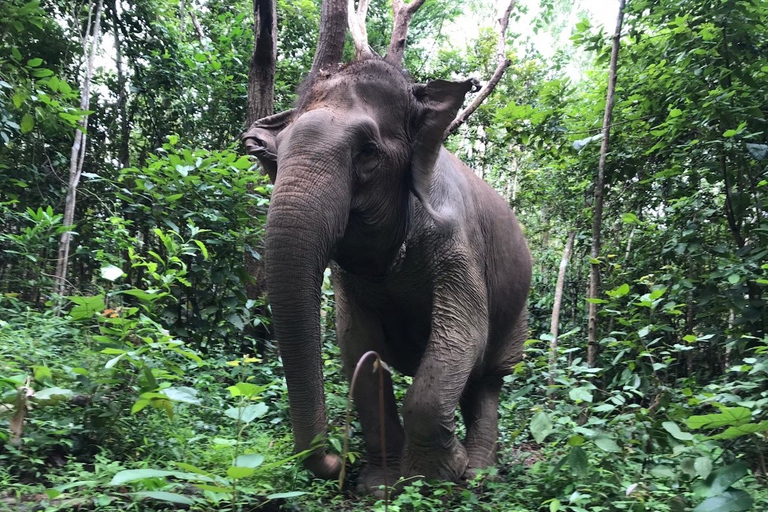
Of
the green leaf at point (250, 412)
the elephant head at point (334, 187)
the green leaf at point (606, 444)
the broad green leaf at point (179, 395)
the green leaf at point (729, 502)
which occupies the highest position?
the elephant head at point (334, 187)

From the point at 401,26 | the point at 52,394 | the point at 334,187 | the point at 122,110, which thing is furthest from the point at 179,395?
the point at 122,110

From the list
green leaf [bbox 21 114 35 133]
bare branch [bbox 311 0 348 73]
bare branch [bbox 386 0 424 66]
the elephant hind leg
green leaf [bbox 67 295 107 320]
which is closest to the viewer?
green leaf [bbox 67 295 107 320]

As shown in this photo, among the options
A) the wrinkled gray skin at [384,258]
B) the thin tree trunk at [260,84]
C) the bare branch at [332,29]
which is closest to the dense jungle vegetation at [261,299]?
the thin tree trunk at [260,84]

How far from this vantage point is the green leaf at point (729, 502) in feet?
6.30

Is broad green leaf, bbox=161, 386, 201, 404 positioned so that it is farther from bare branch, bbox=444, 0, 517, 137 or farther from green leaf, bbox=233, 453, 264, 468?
bare branch, bbox=444, 0, 517, 137

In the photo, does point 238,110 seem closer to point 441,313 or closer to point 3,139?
point 3,139

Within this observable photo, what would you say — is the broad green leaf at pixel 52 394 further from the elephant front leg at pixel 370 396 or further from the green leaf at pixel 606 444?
the green leaf at pixel 606 444

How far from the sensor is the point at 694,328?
5855 mm

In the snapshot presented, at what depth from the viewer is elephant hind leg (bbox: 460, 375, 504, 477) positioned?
3894mm

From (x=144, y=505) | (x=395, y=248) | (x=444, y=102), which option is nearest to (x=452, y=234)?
(x=395, y=248)

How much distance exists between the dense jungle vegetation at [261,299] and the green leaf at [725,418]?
1 cm

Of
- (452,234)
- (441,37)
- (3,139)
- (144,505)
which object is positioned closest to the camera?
(144,505)

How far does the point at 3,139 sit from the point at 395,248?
3.68m

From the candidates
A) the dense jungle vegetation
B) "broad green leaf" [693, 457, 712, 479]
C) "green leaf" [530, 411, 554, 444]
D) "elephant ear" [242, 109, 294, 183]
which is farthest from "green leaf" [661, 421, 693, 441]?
"elephant ear" [242, 109, 294, 183]
